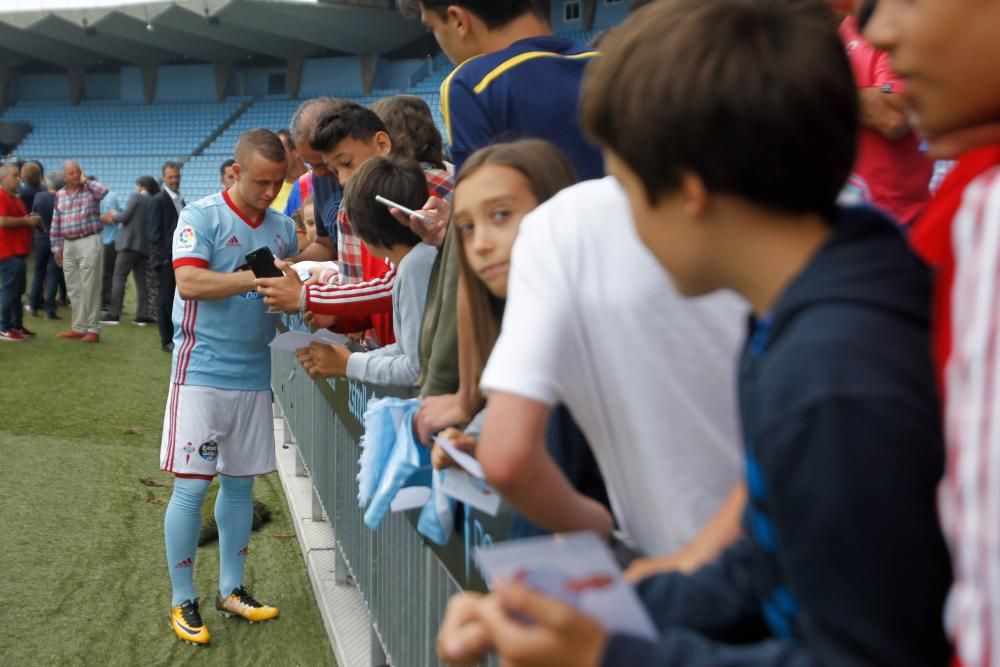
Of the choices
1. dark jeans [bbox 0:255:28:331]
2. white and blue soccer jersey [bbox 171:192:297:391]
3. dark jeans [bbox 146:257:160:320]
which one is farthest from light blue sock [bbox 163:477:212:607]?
dark jeans [bbox 146:257:160:320]

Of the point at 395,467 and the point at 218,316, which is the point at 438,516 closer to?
the point at 395,467

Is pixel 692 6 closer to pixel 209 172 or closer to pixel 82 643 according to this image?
pixel 82 643

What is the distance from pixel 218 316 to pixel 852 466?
3.42 meters

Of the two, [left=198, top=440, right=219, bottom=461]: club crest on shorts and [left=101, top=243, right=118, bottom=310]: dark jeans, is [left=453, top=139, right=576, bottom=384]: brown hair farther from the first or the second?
[left=101, top=243, right=118, bottom=310]: dark jeans

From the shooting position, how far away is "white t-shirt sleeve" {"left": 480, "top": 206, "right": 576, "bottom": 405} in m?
1.13

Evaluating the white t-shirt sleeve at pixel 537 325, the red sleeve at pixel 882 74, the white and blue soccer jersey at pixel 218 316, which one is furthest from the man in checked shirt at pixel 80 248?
the white t-shirt sleeve at pixel 537 325

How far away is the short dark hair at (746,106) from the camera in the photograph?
807 mm

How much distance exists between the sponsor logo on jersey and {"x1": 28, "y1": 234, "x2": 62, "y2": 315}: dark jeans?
8.73 m

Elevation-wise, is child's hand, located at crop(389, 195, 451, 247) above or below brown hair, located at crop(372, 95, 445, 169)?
below

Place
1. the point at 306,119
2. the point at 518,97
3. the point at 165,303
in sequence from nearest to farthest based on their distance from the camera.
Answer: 1. the point at 518,97
2. the point at 306,119
3. the point at 165,303

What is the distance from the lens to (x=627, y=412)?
3.92ft

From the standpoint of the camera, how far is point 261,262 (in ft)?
11.4

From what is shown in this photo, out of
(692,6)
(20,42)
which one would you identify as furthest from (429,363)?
(20,42)

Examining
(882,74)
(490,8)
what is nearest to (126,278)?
(490,8)
